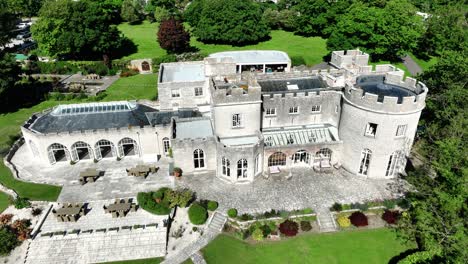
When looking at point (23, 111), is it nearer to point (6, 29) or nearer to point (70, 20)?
point (70, 20)

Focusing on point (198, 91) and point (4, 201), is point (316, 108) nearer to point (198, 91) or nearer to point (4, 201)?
point (198, 91)

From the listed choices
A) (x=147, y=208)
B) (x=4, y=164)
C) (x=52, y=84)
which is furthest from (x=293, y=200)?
(x=52, y=84)

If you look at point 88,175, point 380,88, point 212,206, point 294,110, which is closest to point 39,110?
point 88,175

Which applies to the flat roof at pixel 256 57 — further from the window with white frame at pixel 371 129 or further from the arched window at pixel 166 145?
the window with white frame at pixel 371 129

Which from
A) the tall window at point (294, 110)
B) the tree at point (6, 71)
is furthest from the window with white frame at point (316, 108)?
the tree at point (6, 71)

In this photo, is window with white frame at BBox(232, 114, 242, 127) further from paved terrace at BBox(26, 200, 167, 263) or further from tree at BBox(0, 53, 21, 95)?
tree at BBox(0, 53, 21, 95)

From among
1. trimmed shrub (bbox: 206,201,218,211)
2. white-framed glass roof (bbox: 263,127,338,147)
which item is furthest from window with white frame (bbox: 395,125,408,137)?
trimmed shrub (bbox: 206,201,218,211)
